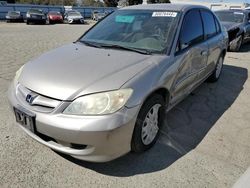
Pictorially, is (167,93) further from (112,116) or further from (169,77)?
(112,116)

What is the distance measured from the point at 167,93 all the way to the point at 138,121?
680 mm

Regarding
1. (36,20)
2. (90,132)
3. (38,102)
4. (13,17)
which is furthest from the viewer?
(13,17)

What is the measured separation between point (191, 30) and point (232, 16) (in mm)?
7562

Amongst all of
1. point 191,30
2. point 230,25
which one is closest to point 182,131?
point 191,30

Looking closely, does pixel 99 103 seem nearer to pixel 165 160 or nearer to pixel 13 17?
pixel 165 160

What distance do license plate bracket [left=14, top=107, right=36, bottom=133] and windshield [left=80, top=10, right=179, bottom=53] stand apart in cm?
142

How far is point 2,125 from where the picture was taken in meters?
3.31

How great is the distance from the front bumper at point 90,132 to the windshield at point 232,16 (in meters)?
Answer: 8.98

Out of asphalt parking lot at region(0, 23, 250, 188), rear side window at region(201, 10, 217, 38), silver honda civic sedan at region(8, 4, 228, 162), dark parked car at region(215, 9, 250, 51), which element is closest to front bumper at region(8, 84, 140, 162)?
silver honda civic sedan at region(8, 4, 228, 162)

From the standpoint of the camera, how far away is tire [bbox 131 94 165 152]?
251 centimetres

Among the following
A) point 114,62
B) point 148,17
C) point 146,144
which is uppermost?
point 148,17

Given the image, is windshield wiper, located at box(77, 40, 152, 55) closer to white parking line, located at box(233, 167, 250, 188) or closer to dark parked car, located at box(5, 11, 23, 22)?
white parking line, located at box(233, 167, 250, 188)

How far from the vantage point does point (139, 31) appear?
131 inches

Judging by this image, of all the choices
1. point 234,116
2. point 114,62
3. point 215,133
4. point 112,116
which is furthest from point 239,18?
point 112,116
